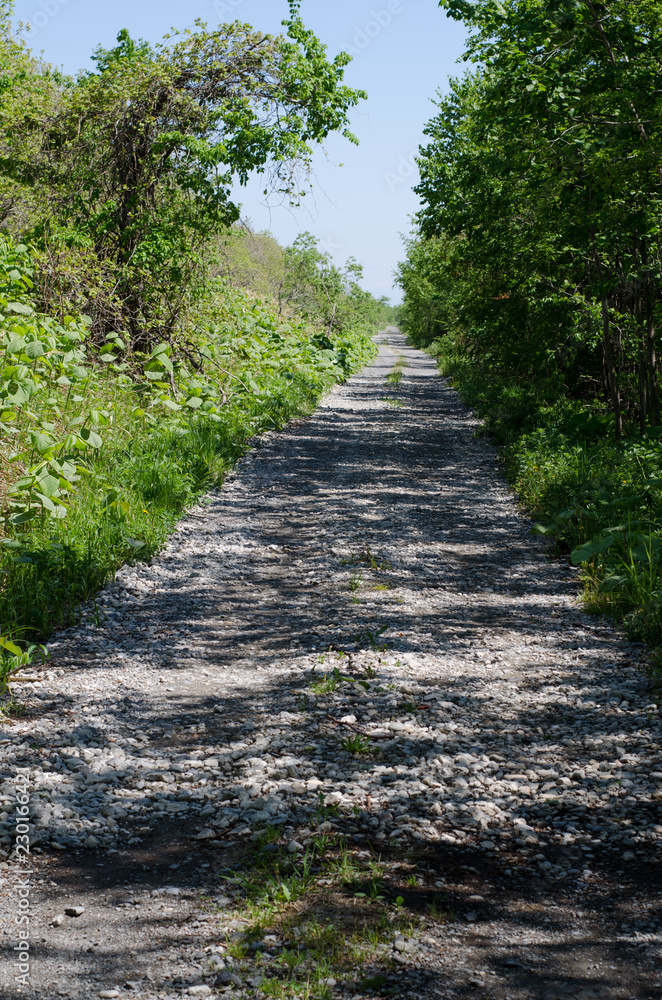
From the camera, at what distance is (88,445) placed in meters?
7.84

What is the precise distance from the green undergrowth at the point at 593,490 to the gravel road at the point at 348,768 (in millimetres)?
291

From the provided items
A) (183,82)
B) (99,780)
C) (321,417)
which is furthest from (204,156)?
(99,780)

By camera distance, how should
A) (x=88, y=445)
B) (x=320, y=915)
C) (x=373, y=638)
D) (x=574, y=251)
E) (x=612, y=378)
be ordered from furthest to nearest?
(x=612, y=378) < (x=574, y=251) < (x=88, y=445) < (x=373, y=638) < (x=320, y=915)

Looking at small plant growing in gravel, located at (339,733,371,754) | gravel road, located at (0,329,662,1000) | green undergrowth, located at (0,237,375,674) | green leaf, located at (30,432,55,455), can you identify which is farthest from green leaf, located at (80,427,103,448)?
small plant growing in gravel, located at (339,733,371,754)

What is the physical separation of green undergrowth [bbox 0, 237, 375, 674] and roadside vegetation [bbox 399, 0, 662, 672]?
3965 millimetres

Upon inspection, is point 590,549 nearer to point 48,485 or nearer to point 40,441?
point 48,485

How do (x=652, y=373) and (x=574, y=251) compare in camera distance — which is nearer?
(x=574, y=251)

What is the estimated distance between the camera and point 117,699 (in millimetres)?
4461

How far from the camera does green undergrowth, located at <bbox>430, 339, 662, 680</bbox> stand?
586 centimetres

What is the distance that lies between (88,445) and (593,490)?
5259mm

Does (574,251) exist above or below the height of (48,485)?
above

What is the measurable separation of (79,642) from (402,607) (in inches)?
93.7

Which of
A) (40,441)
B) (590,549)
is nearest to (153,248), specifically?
(40,441)

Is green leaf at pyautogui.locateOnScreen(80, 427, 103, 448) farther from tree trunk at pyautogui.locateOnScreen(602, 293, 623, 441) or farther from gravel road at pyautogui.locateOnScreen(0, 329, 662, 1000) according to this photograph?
tree trunk at pyautogui.locateOnScreen(602, 293, 623, 441)
